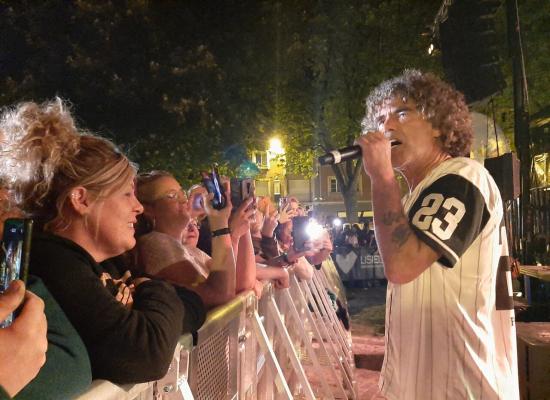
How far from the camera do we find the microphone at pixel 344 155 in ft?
7.37

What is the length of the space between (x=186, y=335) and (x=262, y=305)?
180 cm

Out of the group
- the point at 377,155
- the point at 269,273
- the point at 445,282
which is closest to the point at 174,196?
the point at 269,273

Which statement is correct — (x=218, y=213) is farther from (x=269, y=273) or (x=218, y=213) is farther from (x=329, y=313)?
(x=329, y=313)

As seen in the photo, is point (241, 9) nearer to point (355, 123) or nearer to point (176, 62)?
point (176, 62)

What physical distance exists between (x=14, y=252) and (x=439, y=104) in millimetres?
1866

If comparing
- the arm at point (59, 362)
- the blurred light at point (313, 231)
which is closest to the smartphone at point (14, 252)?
the arm at point (59, 362)

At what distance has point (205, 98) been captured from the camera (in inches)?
640

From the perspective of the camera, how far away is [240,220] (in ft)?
9.86

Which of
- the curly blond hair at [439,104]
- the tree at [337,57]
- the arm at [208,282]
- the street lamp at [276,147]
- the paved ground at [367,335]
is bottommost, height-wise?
the paved ground at [367,335]

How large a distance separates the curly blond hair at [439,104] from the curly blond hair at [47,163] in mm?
1391

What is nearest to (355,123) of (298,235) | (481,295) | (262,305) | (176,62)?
(176,62)

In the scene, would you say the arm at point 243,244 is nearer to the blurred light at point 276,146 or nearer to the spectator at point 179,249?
the spectator at point 179,249

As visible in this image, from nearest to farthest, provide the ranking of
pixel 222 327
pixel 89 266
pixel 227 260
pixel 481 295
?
pixel 89 266 → pixel 481 295 → pixel 222 327 → pixel 227 260

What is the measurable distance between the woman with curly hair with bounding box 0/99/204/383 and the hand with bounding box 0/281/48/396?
0.87 ft
